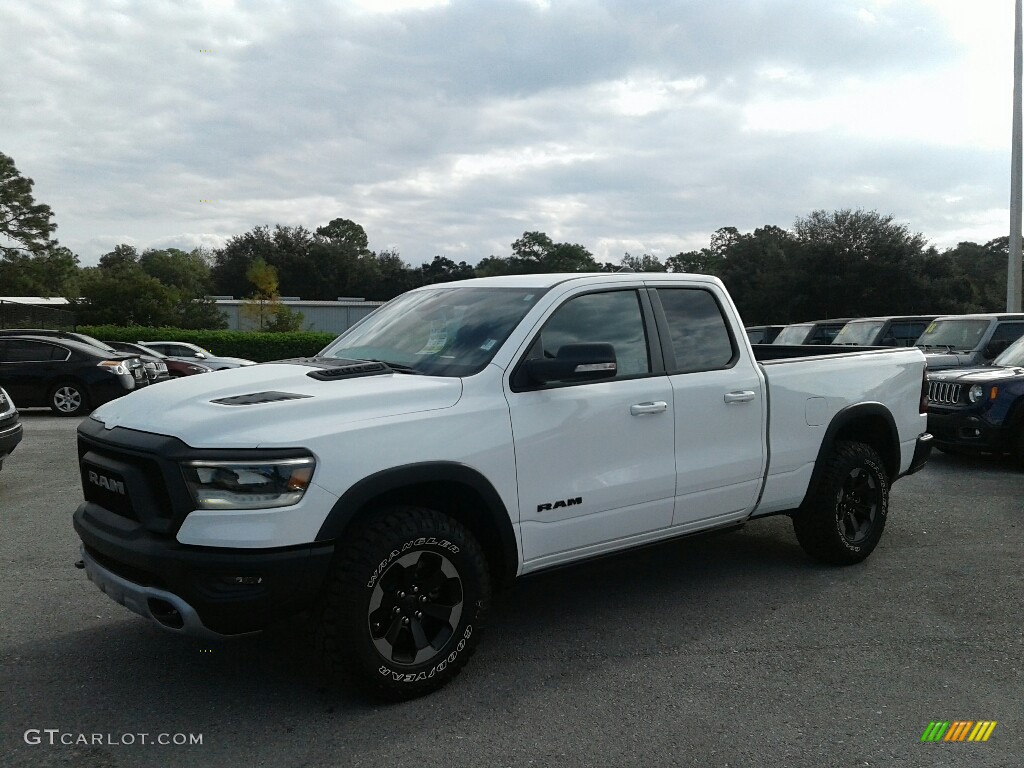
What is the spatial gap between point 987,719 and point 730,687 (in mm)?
1055

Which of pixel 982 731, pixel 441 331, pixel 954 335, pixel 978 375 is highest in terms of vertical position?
pixel 441 331

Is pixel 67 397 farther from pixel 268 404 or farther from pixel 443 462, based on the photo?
pixel 443 462

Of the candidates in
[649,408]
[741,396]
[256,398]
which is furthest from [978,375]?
[256,398]

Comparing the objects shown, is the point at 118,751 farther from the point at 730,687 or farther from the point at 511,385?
the point at 730,687

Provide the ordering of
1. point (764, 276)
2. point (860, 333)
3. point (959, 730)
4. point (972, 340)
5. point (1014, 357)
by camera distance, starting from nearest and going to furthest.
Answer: point (959, 730)
point (1014, 357)
point (972, 340)
point (860, 333)
point (764, 276)

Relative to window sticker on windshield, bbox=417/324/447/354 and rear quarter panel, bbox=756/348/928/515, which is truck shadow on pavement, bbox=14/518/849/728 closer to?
rear quarter panel, bbox=756/348/928/515

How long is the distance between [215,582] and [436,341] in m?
1.75

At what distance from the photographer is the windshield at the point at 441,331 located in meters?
4.42

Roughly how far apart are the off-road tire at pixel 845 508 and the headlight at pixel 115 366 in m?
13.7

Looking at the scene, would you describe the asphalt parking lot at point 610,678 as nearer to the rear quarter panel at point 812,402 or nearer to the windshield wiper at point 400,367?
the rear quarter panel at point 812,402

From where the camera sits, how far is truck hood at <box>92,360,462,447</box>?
356cm

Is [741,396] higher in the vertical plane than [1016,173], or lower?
lower

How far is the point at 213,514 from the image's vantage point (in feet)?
11.3

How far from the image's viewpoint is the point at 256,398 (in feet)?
12.7
